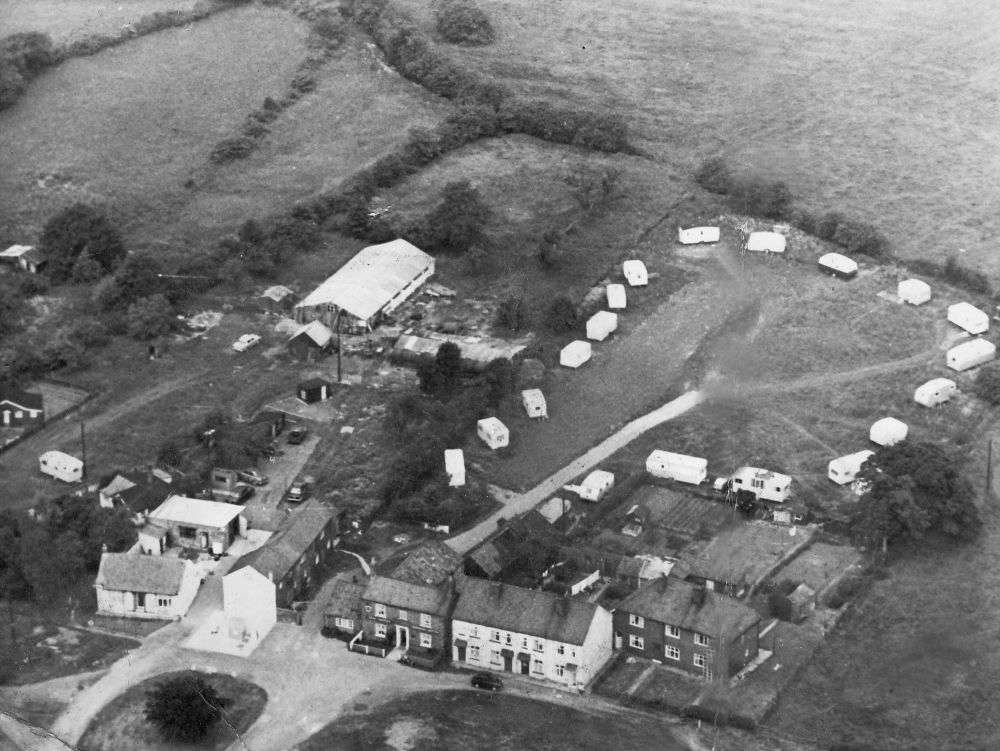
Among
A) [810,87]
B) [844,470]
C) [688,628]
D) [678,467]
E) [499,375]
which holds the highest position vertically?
[688,628]

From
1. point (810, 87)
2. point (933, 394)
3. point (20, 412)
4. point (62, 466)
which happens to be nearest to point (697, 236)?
point (810, 87)

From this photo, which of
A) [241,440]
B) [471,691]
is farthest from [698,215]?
[471,691]

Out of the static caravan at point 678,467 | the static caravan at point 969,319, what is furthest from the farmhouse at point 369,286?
the static caravan at point 969,319

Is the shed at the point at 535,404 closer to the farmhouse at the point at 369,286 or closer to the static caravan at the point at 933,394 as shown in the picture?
the farmhouse at the point at 369,286

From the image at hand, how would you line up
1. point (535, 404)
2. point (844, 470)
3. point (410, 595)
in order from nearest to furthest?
point (410, 595)
point (844, 470)
point (535, 404)

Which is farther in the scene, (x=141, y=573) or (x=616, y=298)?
(x=616, y=298)

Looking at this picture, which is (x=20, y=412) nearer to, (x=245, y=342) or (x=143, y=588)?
(x=245, y=342)
